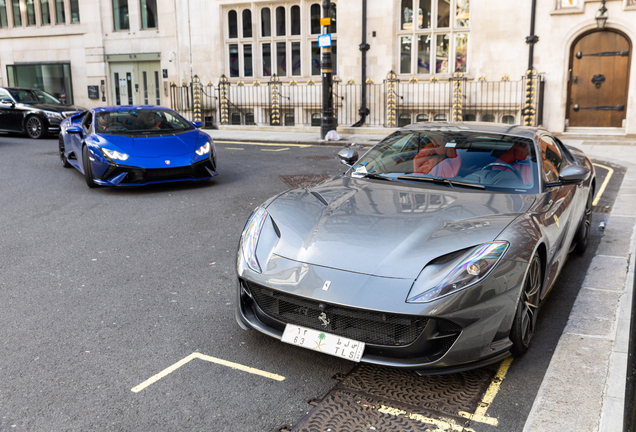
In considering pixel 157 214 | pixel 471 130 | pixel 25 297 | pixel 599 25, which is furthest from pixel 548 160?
pixel 599 25

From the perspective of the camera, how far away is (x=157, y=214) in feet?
24.8

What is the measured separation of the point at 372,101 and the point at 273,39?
478 cm

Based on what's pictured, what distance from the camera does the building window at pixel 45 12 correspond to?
2600 cm

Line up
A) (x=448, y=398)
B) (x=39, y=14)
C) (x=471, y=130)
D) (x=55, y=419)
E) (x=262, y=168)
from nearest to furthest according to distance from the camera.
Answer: (x=55, y=419), (x=448, y=398), (x=471, y=130), (x=262, y=168), (x=39, y=14)

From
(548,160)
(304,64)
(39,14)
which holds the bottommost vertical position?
(548,160)

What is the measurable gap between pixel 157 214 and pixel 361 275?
494 centimetres

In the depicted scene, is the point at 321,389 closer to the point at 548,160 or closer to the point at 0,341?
the point at 0,341

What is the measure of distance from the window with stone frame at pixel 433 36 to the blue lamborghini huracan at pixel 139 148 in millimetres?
11578

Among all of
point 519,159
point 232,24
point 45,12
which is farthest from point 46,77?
point 519,159

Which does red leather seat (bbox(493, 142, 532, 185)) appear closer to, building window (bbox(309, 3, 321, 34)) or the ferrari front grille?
the ferrari front grille

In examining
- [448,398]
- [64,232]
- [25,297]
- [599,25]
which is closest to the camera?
[448,398]

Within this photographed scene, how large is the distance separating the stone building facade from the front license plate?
54.0ft

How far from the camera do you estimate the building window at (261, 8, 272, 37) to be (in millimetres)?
22094

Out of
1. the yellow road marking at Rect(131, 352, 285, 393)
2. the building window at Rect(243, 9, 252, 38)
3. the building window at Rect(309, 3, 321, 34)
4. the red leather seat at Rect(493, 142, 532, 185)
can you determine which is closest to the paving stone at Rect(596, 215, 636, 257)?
the red leather seat at Rect(493, 142, 532, 185)
